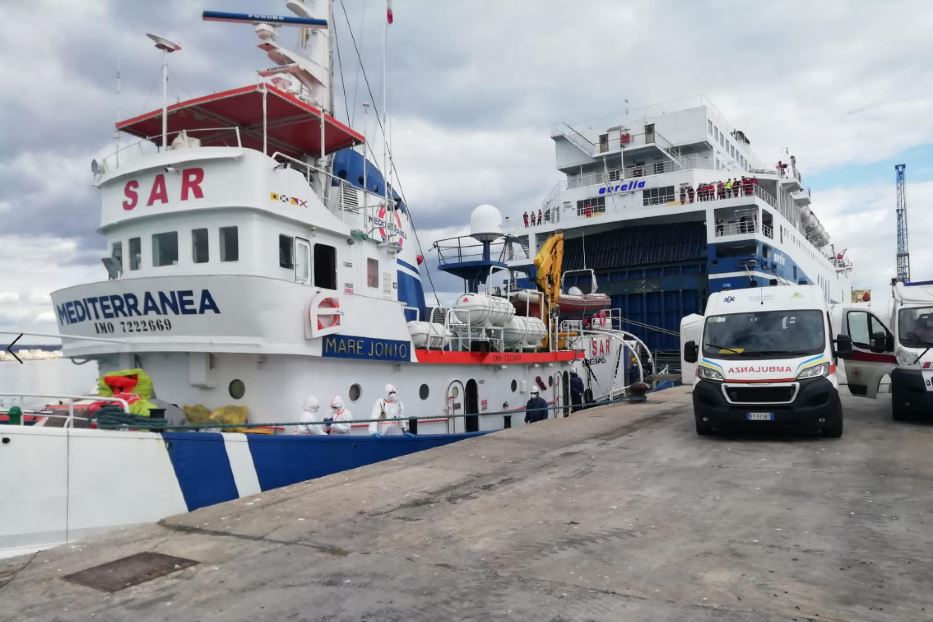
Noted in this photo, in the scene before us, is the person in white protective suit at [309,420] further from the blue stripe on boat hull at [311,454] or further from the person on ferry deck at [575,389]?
the person on ferry deck at [575,389]

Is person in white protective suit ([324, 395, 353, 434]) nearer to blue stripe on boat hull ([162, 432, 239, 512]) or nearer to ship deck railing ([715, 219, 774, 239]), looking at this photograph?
blue stripe on boat hull ([162, 432, 239, 512])

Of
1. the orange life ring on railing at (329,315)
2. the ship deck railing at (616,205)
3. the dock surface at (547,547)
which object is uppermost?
the ship deck railing at (616,205)

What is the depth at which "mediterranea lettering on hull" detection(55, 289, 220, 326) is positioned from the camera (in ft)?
29.7

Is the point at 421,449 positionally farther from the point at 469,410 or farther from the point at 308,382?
the point at 469,410

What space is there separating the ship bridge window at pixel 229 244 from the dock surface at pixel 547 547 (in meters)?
3.71

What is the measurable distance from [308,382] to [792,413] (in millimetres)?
6979

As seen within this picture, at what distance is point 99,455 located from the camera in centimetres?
665

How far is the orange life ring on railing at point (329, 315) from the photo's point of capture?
9.66 meters

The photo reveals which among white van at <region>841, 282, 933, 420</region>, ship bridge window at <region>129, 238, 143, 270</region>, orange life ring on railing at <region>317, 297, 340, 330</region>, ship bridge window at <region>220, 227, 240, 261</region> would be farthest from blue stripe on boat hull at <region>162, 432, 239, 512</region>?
white van at <region>841, 282, 933, 420</region>

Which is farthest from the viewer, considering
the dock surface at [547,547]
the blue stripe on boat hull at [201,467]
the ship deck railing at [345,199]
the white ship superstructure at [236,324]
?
the ship deck railing at [345,199]

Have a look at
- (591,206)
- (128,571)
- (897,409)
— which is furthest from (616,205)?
(128,571)

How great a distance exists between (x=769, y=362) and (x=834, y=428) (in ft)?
4.63

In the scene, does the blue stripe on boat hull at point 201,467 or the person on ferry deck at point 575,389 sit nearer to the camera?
the blue stripe on boat hull at point 201,467

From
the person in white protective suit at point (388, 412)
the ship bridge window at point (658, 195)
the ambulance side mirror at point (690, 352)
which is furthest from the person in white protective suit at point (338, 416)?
the ship bridge window at point (658, 195)
